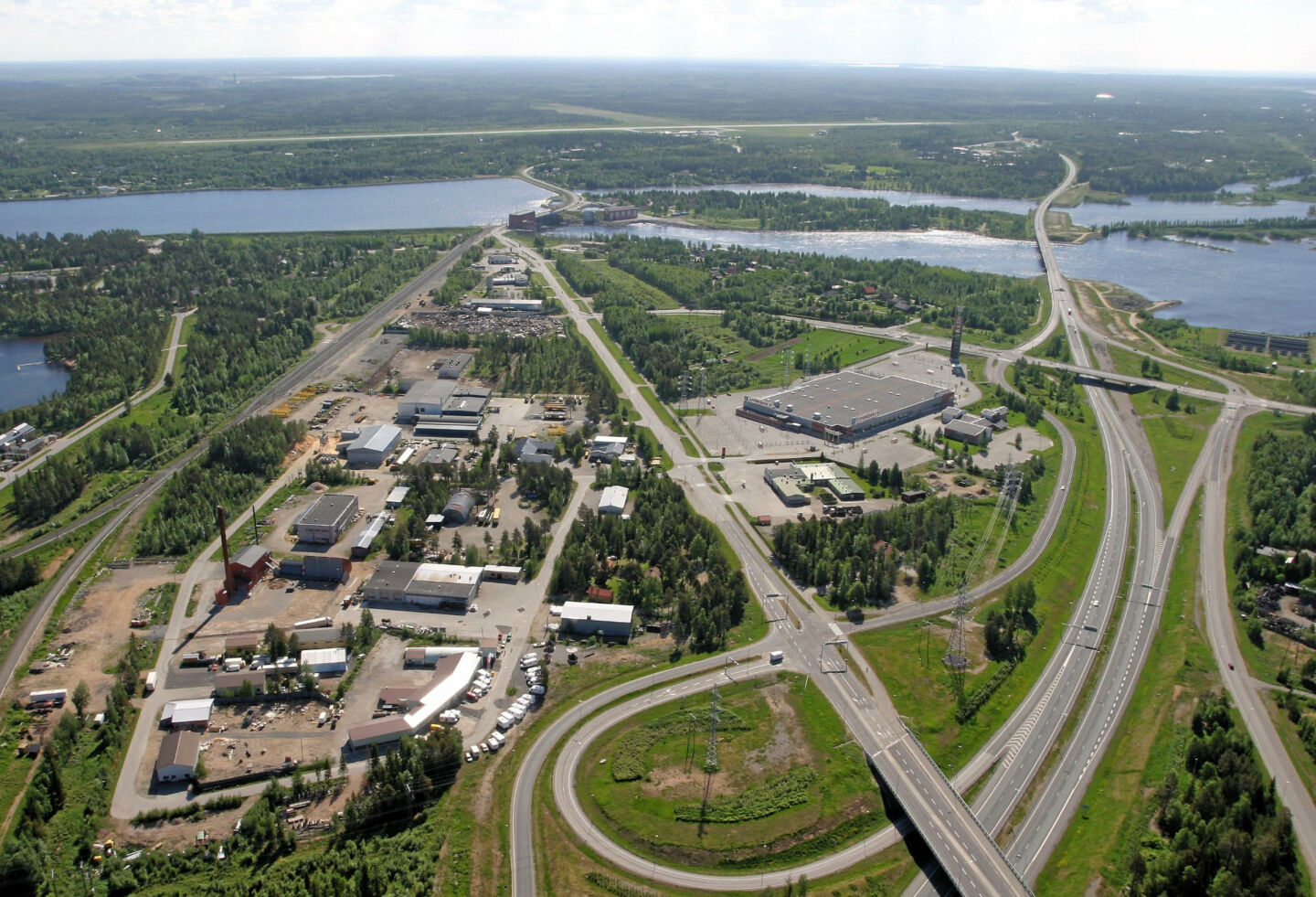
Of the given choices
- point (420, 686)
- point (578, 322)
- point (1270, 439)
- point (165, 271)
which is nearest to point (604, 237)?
point (578, 322)

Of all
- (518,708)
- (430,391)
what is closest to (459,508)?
(518,708)

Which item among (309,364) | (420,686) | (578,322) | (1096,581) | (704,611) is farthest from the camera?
(578,322)

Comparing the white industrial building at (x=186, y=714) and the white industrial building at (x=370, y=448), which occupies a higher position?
the white industrial building at (x=370, y=448)

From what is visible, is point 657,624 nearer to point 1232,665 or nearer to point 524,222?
point 1232,665

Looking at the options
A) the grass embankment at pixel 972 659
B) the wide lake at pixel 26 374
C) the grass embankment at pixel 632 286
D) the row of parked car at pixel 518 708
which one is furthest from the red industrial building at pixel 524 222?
the row of parked car at pixel 518 708

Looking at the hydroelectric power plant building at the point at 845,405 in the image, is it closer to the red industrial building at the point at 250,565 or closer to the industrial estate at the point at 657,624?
the industrial estate at the point at 657,624

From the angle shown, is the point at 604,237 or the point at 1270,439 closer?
the point at 1270,439

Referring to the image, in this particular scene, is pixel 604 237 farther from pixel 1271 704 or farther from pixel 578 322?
pixel 1271 704

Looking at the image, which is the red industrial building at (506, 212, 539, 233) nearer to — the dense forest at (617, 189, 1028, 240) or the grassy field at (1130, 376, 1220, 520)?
the dense forest at (617, 189, 1028, 240)
